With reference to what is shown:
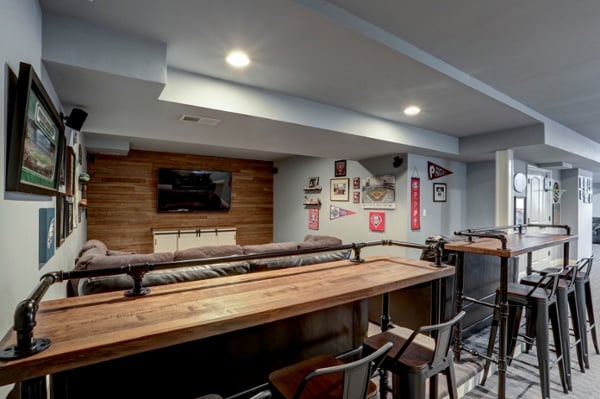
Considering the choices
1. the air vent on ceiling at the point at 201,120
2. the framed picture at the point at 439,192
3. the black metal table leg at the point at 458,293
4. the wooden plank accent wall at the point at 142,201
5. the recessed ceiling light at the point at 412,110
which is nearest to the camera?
the black metal table leg at the point at 458,293

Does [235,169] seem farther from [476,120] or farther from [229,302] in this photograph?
[229,302]

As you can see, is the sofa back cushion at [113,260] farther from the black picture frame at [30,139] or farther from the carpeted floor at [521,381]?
the carpeted floor at [521,381]

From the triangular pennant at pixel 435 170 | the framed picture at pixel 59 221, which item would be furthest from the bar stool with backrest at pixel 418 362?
the triangular pennant at pixel 435 170

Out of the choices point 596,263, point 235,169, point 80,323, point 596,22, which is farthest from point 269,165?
point 596,263

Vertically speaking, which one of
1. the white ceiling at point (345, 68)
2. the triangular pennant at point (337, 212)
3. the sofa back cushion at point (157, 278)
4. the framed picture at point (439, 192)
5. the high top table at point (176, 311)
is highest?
the white ceiling at point (345, 68)

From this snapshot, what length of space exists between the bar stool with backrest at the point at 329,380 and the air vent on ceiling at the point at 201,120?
7.40ft

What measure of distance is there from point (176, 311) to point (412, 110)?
3201 mm

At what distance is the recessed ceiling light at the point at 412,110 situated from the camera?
3.28 meters

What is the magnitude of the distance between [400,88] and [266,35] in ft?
4.58

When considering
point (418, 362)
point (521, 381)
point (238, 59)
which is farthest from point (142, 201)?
point (521, 381)

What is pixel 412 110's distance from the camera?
339cm

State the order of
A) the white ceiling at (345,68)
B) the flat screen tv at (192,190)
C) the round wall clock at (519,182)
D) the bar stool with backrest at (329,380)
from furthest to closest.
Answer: the flat screen tv at (192,190)
the round wall clock at (519,182)
the white ceiling at (345,68)
the bar stool with backrest at (329,380)

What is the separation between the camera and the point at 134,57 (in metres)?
1.89

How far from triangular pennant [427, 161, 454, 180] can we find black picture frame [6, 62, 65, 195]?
488cm
